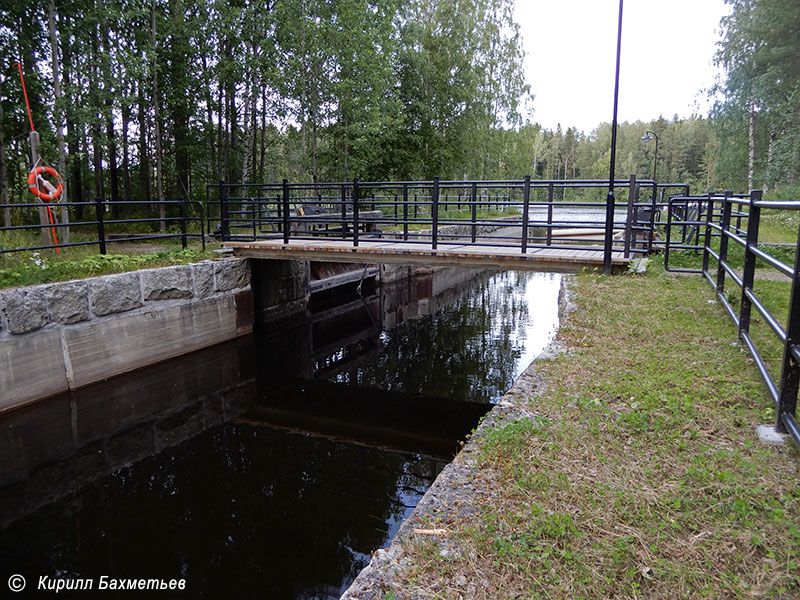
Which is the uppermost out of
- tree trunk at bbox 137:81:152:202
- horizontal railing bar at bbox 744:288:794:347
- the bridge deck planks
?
tree trunk at bbox 137:81:152:202

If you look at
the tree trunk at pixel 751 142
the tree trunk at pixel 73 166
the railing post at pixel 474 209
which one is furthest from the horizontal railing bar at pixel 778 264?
the tree trunk at pixel 751 142

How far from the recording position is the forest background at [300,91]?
50.8 ft

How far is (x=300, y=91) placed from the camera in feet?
65.4

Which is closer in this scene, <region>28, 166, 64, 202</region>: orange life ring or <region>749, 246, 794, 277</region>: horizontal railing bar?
<region>749, 246, 794, 277</region>: horizontal railing bar

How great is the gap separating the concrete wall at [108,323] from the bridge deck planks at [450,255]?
3.60 feet

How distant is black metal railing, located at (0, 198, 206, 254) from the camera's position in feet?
29.0

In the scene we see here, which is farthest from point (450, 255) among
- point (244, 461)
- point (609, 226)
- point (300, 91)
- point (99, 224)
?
point (300, 91)

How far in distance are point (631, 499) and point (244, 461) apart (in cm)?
478

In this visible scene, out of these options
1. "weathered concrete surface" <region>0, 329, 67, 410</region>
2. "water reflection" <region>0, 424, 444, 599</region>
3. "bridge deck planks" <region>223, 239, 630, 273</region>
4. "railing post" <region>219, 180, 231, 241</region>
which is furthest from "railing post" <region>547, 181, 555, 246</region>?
"weathered concrete surface" <region>0, 329, 67, 410</region>

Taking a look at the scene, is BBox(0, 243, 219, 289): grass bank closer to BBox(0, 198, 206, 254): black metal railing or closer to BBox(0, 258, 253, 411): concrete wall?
BBox(0, 198, 206, 254): black metal railing

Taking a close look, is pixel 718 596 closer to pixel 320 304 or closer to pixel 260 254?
pixel 260 254

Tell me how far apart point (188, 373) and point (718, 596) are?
857 centimetres

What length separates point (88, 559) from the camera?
14.6 feet

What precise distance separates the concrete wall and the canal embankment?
652cm
